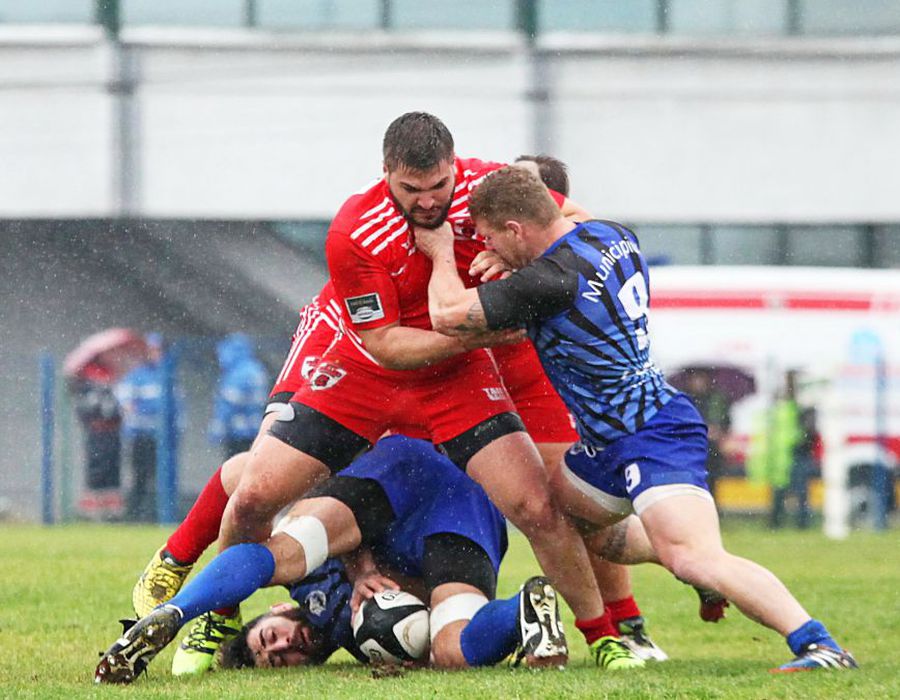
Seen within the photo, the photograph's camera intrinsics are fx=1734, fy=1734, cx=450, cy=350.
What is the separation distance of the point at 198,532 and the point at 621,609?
5.93 ft

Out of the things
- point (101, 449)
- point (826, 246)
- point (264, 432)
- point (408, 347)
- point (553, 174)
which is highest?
point (553, 174)

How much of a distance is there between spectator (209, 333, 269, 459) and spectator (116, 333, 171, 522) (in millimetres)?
1104

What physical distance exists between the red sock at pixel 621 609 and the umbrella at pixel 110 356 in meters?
13.0

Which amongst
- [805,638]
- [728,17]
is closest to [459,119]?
[728,17]

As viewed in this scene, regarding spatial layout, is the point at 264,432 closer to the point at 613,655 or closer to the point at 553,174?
the point at 613,655

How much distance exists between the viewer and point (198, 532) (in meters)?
7.26

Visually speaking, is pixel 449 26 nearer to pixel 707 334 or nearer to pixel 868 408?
pixel 707 334

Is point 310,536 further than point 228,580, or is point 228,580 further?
point 310,536

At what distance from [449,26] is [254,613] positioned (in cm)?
1352

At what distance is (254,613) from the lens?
8836mm

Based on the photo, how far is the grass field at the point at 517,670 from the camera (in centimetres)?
543

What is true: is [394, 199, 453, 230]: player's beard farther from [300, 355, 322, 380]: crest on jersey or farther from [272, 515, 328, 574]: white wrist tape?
[272, 515, 328, 574]: white wrist tape

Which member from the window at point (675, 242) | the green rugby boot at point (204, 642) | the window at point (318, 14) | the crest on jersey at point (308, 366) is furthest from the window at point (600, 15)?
the green rugby boot at point (204, 642)

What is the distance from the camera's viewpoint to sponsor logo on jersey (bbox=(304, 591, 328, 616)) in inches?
265
